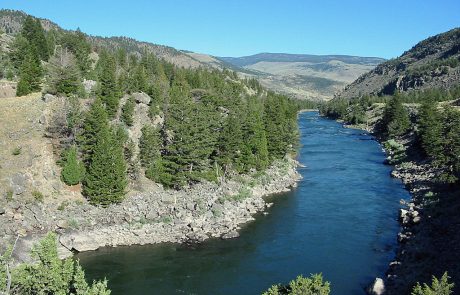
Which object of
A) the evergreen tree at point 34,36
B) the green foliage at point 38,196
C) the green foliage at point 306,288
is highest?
the evergreen tree at point 34,36

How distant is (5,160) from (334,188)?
48.6 m

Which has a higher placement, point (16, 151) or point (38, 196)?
point (16, 151)

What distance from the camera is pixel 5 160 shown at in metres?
53.3

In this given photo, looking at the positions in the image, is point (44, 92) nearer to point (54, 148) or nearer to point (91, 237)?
point (54, 148)

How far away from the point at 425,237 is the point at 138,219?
32.1 metres

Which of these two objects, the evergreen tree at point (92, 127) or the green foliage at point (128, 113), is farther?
the green foliage at point (128, 113)

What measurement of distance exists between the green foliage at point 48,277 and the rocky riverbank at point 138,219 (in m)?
19.0

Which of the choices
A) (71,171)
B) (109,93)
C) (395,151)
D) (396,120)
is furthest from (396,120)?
(71,171)

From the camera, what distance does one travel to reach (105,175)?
52.3 meters

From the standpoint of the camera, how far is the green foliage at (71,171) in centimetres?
5372

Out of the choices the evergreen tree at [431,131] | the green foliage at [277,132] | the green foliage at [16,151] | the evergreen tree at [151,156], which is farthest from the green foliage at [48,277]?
the evergreen tree at [431,131]

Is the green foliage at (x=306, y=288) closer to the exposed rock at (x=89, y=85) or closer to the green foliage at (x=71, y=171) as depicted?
the green foliage at (x=71, y=171)

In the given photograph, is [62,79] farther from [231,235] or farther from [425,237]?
[425,237]

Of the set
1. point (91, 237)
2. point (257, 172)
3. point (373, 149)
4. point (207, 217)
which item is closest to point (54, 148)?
point (91, 237)
